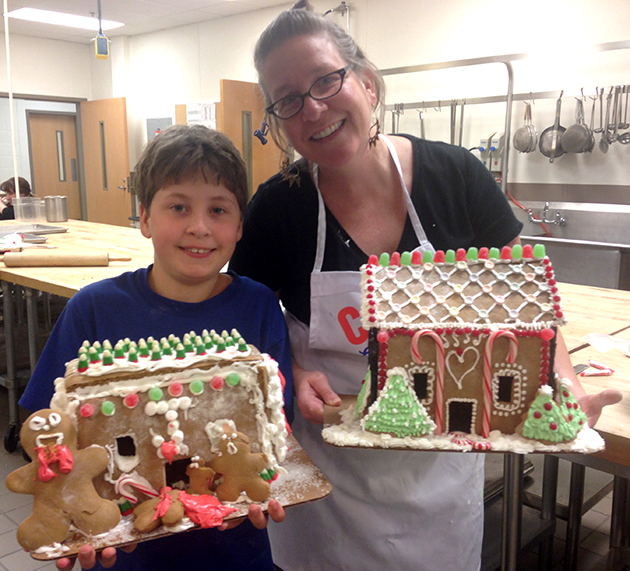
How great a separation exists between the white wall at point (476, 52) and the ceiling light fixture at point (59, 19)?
90 cm

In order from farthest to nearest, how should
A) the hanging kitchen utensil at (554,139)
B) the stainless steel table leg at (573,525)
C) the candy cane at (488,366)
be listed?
the hanging kitchen utensil at (554,139) → the stainless steel table leg at (573,525) → the candy cane at (488,366)

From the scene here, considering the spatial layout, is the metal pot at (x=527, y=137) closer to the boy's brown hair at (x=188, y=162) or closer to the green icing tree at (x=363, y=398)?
the boy's brown hair at (x=188, y=162)

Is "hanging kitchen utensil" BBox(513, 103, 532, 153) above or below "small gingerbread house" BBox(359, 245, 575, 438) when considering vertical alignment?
above

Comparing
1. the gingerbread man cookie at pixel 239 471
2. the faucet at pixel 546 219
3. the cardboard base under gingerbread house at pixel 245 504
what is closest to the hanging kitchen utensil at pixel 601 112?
the faucet at pixel 546 219

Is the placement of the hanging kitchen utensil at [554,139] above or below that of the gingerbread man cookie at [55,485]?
above

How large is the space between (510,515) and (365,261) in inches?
31.3

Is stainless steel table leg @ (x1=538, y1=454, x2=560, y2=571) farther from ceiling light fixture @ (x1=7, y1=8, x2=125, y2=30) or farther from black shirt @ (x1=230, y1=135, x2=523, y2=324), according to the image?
ceiling light fixture @ (x1=7, y1=8, x2=125, y2=30)

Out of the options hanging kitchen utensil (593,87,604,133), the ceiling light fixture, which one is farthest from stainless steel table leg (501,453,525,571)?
the ceiling light fixture

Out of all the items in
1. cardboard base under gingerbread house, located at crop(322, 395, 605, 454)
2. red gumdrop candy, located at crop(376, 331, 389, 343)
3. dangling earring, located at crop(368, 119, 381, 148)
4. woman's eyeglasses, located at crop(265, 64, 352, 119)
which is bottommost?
cardboard base under gingerbread house, located at crop(322, 395, 605, 454)

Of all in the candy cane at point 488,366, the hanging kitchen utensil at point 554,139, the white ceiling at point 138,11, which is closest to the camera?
the candy cane at point 488,366

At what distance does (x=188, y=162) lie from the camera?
1.16 m

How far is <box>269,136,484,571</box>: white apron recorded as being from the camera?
4.39ft

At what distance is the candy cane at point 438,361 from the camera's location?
3.40 ft

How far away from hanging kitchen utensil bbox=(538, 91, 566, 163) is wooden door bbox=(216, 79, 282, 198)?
2.38 metres
